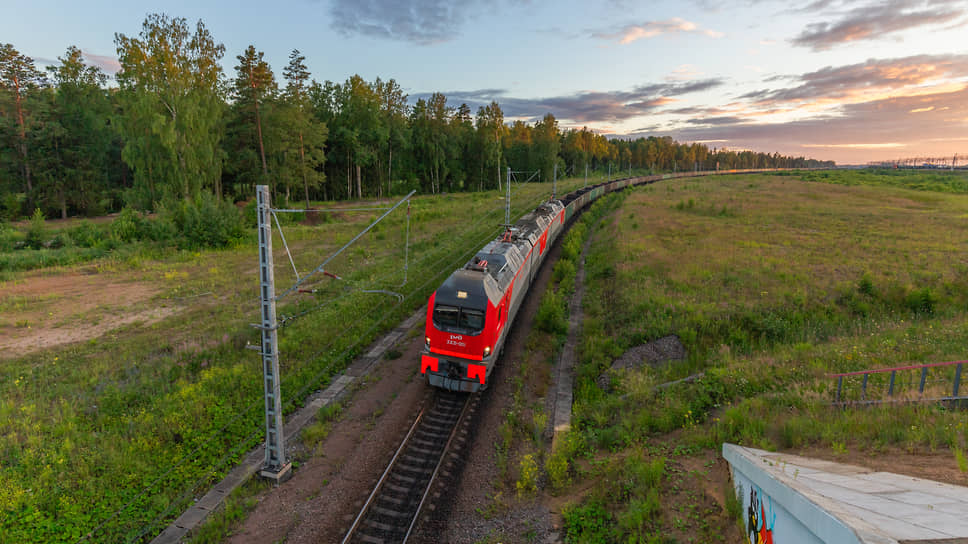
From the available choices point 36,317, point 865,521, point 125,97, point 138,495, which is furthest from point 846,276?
point 125,97

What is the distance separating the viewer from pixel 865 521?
442 centimetres

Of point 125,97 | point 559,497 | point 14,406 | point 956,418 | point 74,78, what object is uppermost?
point 74,78

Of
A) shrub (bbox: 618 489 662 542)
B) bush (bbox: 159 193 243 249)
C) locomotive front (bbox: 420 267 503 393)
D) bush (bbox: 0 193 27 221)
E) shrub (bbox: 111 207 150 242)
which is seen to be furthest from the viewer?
bush (bbox: 0 193 27 221)

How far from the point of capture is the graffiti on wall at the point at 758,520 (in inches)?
243

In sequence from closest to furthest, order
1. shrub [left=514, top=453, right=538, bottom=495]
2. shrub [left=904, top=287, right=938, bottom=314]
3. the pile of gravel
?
shrub [left=514, top=453, right=538, bottom=495] → the pile of gravel → shrub [left=904, top=287, right=938, bottom=314]

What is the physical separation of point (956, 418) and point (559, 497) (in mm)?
8435

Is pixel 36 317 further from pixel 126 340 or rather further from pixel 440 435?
pixel 440 435

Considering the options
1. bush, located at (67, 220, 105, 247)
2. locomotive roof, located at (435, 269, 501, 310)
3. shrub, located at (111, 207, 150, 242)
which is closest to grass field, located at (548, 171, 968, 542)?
locomotive roof, located at (435, 269, 501, 310)

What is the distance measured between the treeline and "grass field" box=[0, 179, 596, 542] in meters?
12.9

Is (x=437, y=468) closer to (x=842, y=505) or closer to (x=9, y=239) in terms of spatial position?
(x=842, y=505)

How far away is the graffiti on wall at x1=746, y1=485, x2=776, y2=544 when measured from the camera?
6.17 metres

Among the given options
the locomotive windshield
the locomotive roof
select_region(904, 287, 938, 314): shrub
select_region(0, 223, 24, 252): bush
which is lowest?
select_region(904, 287, 938, 314): shrub

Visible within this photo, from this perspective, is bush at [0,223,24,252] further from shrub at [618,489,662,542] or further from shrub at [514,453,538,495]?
shrub at [618,489,662,542]

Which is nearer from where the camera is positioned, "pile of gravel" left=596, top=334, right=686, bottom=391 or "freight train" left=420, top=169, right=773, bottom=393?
"freight train" left=420, top=169, right=773, bottom=393
